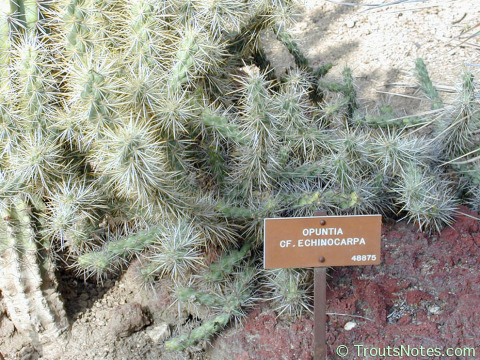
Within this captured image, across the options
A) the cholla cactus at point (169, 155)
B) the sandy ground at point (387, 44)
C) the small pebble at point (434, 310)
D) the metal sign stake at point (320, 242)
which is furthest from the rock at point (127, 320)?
the sandy ground at point (387, 44)

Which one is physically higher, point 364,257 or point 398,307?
point 364,257

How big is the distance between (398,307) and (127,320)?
1.37 metres

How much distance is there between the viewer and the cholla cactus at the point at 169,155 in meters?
2.61

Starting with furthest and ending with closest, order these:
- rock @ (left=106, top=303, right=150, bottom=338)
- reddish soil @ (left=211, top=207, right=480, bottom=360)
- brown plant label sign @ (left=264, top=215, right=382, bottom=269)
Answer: rock @ (left=106, top=303, right=150, bottom=338), reddish soil @ (left=211, top=207, right=480, bottom=360), brown plant label sign @ (left=264, top=215, right=382, bottom=269)

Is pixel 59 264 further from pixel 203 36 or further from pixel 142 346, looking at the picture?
pixel 203 36

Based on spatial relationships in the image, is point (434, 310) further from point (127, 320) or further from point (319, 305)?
point (127, 320)

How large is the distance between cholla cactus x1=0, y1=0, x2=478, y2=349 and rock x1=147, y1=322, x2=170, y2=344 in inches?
9.6

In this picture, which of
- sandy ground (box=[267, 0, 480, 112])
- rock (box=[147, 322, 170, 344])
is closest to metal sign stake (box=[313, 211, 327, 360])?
rock (box=[147, 322, 170, 344])

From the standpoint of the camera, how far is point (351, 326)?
8.78 ft

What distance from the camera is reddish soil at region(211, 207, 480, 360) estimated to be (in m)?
2.60

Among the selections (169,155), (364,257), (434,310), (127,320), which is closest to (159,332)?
(127,320)

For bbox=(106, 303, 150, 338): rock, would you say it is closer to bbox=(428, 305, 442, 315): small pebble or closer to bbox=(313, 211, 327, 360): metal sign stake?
bbox=(313, 211, 327, 360): metal sign stake

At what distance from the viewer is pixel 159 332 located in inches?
112

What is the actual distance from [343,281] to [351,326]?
0.29 m
